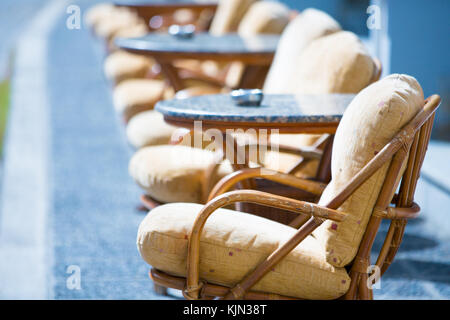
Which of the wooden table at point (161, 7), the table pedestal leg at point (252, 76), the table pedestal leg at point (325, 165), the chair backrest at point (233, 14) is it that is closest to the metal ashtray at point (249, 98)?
the table pedestal leg at point (325, 165)

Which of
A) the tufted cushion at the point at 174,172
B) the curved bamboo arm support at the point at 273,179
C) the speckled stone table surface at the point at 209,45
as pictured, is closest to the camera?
the curved bamboo arm support at the point at 273,179

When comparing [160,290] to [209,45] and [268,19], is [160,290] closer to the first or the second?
[209,45]

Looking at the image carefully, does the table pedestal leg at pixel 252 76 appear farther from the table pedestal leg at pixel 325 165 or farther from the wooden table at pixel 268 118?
the table pedestal leg at pixel 325 165

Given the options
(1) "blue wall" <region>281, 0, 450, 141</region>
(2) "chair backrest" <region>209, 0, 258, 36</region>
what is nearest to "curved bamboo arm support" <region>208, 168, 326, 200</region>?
(1) "blue wall" <region>281, 0, 450, 141</region>

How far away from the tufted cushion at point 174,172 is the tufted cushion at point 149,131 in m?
0.36

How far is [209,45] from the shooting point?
13.7ft

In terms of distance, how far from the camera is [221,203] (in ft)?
6.02

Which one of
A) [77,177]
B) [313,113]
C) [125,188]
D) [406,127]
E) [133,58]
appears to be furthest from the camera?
[133,58]

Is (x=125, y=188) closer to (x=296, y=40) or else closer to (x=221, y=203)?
(x=296, y=40)

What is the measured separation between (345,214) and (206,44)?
257 centimetres

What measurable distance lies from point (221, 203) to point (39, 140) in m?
3.97

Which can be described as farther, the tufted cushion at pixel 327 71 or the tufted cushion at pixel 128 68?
the tufted cushion at pixel 128 68

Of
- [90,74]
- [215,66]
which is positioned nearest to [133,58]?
[215,66]

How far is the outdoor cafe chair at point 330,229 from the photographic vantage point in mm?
1814
